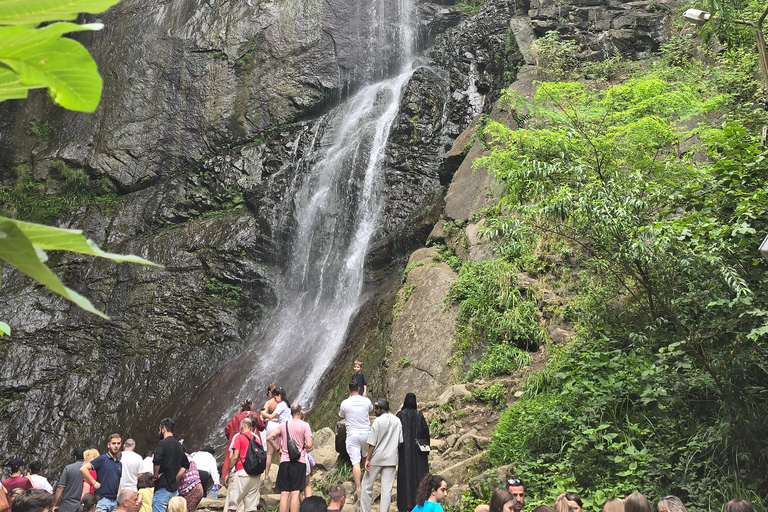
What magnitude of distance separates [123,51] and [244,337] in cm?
1342

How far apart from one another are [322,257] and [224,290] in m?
3.41

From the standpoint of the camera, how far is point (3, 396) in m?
16.5

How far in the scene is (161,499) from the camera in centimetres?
699

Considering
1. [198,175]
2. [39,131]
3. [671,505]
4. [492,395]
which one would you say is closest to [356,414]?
[492,395]

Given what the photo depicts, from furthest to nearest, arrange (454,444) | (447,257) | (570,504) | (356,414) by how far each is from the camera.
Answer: (447,257) < (454,444) < (356,414) < (570,504)

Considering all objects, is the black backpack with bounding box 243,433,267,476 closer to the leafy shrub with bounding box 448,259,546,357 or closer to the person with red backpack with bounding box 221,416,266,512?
the person with red backpack with bounding box 221,416,266,512

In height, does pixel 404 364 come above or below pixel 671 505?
below

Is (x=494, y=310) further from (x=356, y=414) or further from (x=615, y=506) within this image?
(x=615, y=506)

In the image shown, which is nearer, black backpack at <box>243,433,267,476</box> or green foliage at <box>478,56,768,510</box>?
green foliage at <box>478,56,768,510</box>

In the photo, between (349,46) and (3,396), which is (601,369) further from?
(349,46)

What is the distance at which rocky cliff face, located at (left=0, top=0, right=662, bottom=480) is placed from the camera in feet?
54.9

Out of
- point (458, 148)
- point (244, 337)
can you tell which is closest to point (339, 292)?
point (244, 337)

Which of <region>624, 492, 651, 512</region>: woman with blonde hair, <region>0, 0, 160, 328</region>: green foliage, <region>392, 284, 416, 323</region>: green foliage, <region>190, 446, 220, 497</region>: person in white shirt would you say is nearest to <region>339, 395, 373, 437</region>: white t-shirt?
<region>190, 446, 220, 497</region>: person in white shirt

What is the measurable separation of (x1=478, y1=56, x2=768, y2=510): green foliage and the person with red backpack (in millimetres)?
2774
